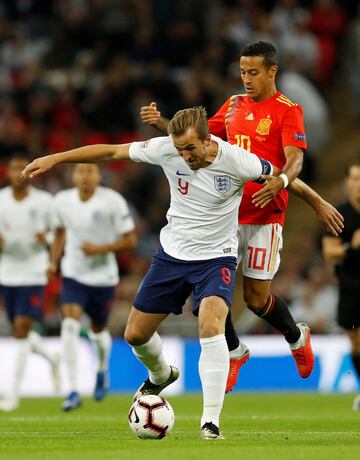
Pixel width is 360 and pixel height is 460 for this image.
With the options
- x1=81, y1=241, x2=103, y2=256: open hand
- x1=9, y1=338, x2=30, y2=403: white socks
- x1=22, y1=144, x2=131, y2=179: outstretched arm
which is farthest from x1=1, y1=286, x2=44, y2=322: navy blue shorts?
x1=22, y1=144, x2=131, y2=179: outstretched arm

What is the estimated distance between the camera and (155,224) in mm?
20344

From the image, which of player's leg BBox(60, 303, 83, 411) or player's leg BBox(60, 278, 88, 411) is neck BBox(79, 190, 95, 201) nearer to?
player's leg BBox(60, 278, 88, 411)

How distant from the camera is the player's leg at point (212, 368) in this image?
9.14 meters

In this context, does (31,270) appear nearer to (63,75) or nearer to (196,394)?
(196,394)

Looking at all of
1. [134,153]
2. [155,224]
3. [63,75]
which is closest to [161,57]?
[63,75]

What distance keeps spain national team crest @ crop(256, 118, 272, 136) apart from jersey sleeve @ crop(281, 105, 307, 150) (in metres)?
0.13

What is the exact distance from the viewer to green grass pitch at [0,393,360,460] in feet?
27.3

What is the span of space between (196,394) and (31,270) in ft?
11.0

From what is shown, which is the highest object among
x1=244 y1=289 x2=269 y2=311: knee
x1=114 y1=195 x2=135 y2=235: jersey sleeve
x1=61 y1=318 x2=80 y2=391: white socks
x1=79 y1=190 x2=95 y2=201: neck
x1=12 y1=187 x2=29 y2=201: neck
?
x1=79 y1=190 x2=95 y2=201: neck

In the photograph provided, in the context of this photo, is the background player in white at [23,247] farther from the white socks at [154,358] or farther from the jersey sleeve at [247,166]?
the jersey sleeve at [247,166]

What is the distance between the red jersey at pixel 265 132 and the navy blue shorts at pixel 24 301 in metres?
4.57

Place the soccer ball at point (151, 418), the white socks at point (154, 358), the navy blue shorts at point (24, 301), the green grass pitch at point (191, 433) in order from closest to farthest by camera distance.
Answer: the green grass pitch at point (191, 433), the soccer ball at point (151, 418), the white socks at point (154, 358), the navy blue shorts at point (24, 301)

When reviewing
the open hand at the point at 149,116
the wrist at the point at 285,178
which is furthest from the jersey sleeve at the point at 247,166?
the open hand at the point at 149,116

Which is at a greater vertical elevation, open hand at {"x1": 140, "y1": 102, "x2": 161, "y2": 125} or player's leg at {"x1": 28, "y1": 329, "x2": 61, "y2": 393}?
open hand at {"x1": 140, "y1": 102, "x2": 161, "y2": 125}
